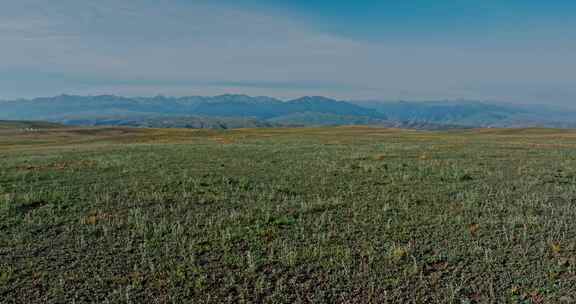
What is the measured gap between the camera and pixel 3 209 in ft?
35.7

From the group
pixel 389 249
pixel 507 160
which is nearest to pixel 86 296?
pixel 389 249

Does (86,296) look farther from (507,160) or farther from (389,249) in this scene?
(507,160)

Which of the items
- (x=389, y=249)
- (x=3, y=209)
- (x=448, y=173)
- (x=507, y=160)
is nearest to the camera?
(x=389, y=249)

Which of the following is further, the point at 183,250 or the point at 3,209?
the point at 3,209

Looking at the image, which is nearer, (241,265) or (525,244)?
(241,265)

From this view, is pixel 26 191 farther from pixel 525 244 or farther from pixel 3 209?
pixel 525 244

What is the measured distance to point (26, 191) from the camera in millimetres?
13562

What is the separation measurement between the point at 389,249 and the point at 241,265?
3221mm

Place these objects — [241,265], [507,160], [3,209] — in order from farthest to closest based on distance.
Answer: [507,160] < [3,209] < [241,265]

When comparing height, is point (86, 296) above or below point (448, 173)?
below

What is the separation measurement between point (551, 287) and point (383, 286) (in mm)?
2882

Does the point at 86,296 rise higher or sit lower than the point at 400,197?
lower

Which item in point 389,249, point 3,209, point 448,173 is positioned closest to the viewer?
point 389,249

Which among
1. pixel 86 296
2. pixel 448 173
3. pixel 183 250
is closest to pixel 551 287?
pixel 183 250
